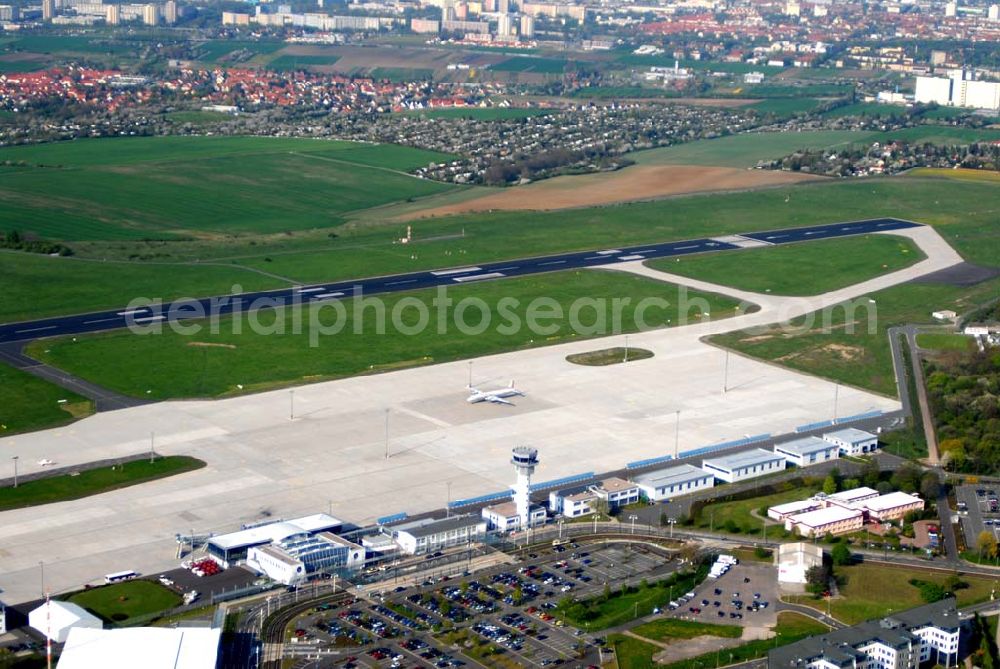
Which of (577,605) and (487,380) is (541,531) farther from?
(487,380)

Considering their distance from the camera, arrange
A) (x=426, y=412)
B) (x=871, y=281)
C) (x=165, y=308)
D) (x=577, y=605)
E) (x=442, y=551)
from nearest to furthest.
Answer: (x=577, y=605) < (x=442, y=551) < (x=426, y=412) < (x=165, y=308) < (x=871, y=281)

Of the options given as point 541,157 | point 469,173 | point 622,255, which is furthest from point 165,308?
point 541,157

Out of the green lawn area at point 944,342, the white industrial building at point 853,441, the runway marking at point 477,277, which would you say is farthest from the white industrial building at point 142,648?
the runway marking at point 477,277

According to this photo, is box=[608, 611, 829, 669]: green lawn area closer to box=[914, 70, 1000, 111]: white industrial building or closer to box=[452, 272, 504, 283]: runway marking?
box=[452, 272, 504, 283]: runway marking

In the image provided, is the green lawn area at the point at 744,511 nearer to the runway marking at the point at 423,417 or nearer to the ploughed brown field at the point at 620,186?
the runway marking at the point at 423,417

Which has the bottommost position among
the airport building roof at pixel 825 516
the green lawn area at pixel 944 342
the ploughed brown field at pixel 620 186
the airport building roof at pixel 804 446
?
the airport building roof at pixel 825 516

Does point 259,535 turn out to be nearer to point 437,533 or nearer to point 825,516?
point 437,533

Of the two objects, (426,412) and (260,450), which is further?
(426,412)
